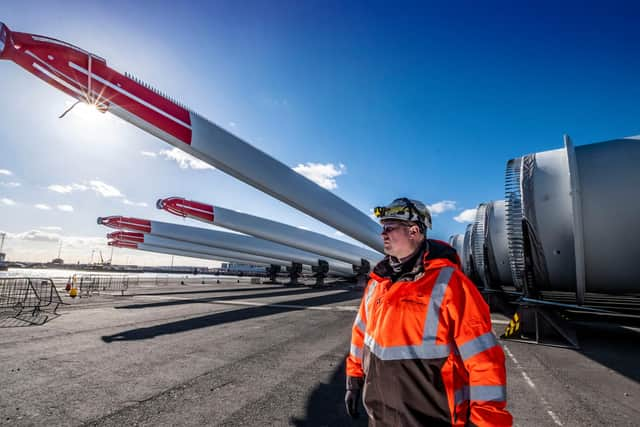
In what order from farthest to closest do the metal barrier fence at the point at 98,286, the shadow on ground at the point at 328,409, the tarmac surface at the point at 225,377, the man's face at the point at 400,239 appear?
the metal barrier fence at the point at 98,286
the tarmac surface at the point at 225,377
the shadow on ground at the point at 328,409
the man's face at the point at 400,239

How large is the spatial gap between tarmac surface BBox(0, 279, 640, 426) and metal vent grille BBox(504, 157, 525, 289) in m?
2.06

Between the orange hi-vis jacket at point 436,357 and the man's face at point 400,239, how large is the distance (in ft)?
0.93

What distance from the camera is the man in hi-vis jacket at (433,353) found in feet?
5.90

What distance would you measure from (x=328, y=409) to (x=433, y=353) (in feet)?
8.77

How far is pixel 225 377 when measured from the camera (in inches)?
198

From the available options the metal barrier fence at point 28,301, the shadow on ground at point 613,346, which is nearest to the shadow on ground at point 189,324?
the metal barrier fence at point 28,301

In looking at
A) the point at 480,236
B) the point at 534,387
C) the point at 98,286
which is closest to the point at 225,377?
the point at 534,387

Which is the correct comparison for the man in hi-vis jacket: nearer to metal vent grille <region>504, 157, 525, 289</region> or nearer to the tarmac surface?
the tarmac surface

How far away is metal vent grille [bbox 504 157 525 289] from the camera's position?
822 cm

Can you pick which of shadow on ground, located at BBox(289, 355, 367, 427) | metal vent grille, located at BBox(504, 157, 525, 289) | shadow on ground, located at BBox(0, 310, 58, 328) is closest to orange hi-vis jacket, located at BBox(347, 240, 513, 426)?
shadow on ground, located at BBox(289, 355, 367, 427)

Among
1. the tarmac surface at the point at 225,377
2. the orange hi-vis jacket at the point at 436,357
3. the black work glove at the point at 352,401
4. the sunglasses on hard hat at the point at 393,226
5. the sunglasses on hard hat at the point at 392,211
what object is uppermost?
the sunglasses on hard hat at the point at 392,211

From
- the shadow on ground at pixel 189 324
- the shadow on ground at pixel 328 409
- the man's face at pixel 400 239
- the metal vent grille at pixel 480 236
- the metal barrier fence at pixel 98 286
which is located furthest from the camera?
the metal barrier fence at pixel 98 286

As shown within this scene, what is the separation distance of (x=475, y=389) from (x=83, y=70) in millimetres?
10968

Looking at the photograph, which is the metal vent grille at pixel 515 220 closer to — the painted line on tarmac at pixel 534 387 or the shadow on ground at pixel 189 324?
the painted line on tarmac at pixel 534 387
